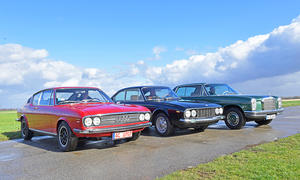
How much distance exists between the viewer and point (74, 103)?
7.10 m

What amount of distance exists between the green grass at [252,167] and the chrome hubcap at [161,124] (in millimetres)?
3307

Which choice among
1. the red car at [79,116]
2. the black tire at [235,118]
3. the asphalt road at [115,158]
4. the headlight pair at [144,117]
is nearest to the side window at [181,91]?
the black tire at [235,118]

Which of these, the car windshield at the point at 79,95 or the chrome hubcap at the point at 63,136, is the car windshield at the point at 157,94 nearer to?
the car windshield at the point at 79,95

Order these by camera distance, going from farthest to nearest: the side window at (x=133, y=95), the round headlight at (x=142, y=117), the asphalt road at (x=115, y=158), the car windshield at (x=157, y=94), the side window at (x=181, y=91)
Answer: the side window at (x=181, y=91) < the side window at (x=133, y=95) < the car windshield at (x=157, y=94) < the round headlight at (x=142, y=117) < the asphalt road at (x=115, y=158)

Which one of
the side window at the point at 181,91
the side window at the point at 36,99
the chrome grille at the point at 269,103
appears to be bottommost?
the chrome grille at the point at 269,103

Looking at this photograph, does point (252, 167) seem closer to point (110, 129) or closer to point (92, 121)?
point (110, 129)

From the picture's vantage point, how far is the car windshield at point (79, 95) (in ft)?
23.8

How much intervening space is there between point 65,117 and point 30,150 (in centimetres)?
141

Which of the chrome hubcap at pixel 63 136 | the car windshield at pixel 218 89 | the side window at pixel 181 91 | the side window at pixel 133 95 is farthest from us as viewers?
the side window at pixel 181 91

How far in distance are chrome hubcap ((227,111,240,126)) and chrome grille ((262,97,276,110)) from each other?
43.4 inches

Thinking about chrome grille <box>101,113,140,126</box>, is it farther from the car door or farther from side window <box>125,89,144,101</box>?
side window <box>125,89,144,101</box>

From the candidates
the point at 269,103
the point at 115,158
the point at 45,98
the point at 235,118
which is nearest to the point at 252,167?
the point at 115,158

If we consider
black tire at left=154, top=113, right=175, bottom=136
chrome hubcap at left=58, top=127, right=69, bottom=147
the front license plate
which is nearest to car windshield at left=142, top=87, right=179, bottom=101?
black tire at left=154, top=113, right=175, bottom=136

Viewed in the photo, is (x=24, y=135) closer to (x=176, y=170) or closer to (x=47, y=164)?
(x=47, y=164)
